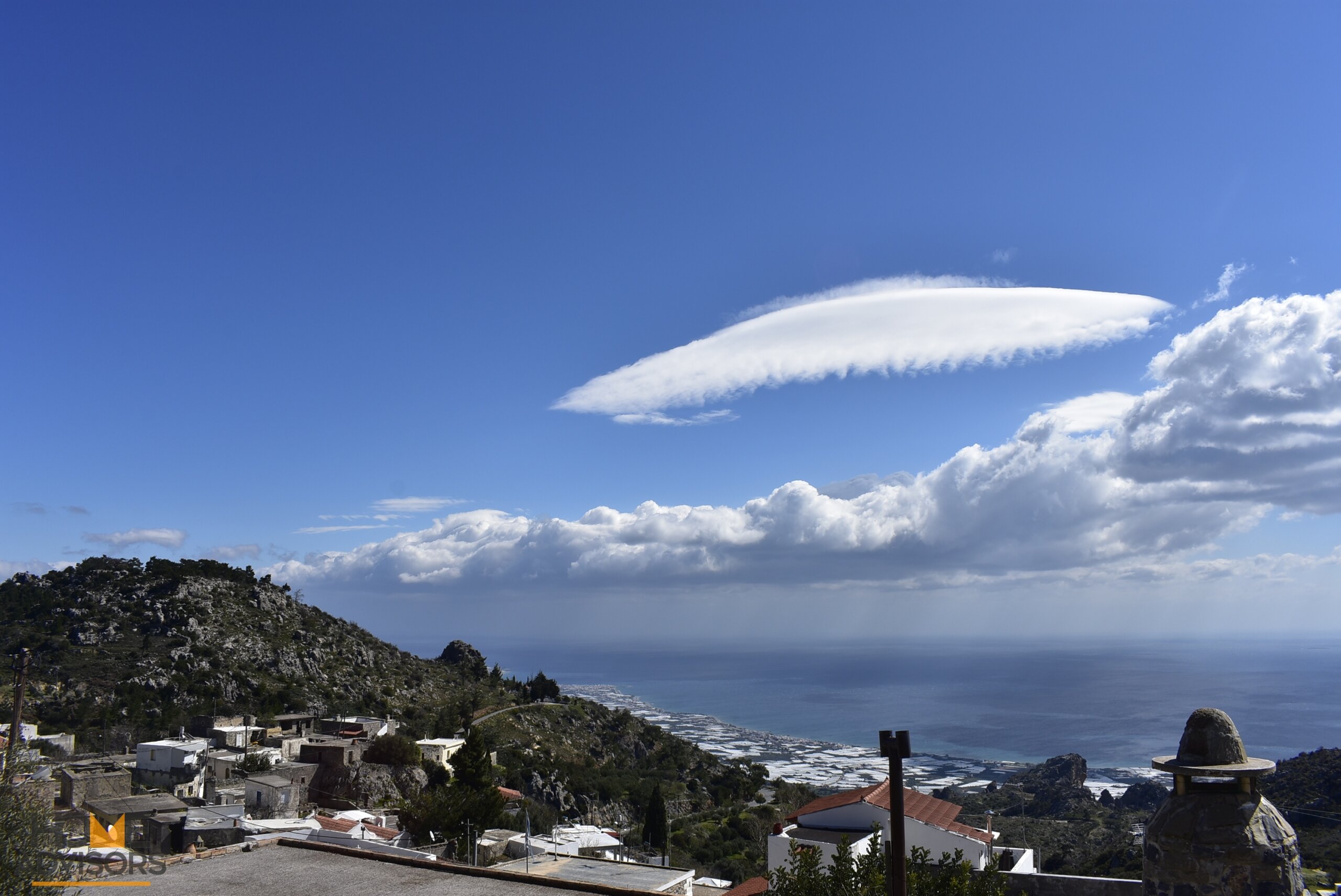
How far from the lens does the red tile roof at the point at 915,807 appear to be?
1465cm

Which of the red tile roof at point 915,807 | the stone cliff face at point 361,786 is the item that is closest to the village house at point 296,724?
the stone cliff face at point 361,786

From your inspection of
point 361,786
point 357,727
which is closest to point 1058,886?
point 361,786

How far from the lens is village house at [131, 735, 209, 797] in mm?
29062

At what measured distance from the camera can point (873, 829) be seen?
46.5 ft

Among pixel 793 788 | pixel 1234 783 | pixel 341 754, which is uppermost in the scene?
pixel 1234 783

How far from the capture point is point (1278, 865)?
457 cm

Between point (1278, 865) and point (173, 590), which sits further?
point (173, 590)

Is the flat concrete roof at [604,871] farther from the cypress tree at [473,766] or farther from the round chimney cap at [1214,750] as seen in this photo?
the round chimney cap at [1214,750]

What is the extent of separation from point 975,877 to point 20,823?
9.98 meters

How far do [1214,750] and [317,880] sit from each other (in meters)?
11.0

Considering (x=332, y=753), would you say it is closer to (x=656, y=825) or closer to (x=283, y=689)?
(x=656, y=825)

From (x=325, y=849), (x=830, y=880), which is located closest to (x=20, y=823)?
(x=325, y=849)

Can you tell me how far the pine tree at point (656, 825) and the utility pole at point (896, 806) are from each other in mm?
29607

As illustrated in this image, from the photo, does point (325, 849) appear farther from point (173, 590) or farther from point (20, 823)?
point (173, 590)
